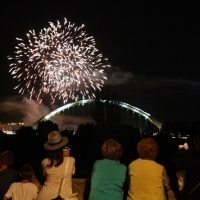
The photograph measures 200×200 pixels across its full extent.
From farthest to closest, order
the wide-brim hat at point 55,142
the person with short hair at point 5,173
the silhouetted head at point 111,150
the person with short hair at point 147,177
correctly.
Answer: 1. the person with short hair at point 5,173
2. the wide-brim hat at point 55,142
3. the silhouetted head at point 111,150
4. the person with short hair at point 147,177

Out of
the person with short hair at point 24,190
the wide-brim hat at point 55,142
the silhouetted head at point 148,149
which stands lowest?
the person with short hair at point 24,190

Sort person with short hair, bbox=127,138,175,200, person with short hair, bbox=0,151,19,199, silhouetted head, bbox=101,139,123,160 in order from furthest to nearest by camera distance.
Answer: person with short hair, bbox=0,151,19,199
silhouetted head, bbox=101,139,123,160
person with short hair, bbox=127,138,175,200

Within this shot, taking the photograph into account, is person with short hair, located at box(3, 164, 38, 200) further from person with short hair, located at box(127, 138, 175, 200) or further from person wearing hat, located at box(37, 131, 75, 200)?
person with short hair, located at box(127, 138, 175, 200)

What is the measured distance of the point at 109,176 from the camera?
5.28 meters

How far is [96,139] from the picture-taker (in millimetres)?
28531

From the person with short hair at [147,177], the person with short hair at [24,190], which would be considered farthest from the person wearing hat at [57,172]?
the person with short hair at [147,177]

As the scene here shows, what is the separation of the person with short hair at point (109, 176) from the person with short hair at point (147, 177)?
0.49 feet

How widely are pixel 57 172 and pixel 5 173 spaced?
0.95m

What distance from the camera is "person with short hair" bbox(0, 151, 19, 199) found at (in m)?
5.92

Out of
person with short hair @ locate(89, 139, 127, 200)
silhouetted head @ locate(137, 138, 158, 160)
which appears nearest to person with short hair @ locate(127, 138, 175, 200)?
silhouetted head @ locate(137, 138, 158, 160)

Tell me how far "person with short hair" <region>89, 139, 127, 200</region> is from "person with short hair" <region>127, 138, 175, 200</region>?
149 mm

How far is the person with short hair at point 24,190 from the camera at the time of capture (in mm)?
5582

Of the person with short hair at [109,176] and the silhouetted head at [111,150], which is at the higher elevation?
the silhouetted head at [111,150]

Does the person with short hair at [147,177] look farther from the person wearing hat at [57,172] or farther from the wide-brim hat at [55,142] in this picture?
A: the wide-brim hat at [55,142]
